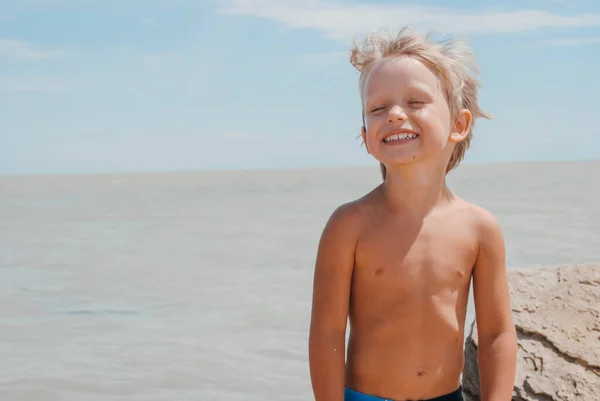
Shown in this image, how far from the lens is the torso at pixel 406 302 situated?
228 cm

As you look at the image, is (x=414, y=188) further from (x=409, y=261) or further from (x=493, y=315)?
(x=493, y=315)

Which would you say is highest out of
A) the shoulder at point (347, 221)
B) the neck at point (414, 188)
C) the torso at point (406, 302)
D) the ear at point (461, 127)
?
the ear at point (461, 127)

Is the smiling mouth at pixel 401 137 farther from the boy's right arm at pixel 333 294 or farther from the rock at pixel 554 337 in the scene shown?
the rock at pixel 554 337

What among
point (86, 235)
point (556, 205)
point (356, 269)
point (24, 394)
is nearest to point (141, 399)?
point (24, 394)

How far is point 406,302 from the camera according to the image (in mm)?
2291

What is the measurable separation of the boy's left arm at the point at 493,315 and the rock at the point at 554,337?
0.89m

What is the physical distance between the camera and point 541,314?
11.2 ft

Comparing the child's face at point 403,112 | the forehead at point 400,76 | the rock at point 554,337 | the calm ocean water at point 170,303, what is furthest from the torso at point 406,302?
the calm ocean water at point 170,303

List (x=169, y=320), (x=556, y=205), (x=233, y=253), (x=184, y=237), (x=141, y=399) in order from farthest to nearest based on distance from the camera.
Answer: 1. (x=556, y=205)
2. (x=184, y=237)
3. (x=233, y=253)
4. (x=169, y=320)
5. (x=141, y=399)

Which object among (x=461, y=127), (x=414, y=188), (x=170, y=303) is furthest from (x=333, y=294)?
(x=170, y=303)

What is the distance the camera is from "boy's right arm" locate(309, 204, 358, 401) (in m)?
2.26

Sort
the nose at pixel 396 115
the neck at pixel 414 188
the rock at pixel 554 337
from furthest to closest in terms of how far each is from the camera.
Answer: the rock at pixel 554 337
the neck at pixel 414 188
the nose at pixel 396 115

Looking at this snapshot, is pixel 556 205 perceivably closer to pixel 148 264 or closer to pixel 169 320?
pixel 148 264

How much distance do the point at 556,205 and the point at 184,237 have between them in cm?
836
